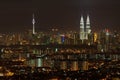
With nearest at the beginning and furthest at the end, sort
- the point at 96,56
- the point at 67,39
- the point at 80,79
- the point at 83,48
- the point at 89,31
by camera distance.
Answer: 1. the point at 80,79
2. the point at 96,56
3. the point at 83,48
4. the point at 67,39
5. the point at 89,31

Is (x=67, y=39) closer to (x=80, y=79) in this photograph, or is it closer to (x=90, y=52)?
(x=90, y=52)

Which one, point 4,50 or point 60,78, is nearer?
point 60,78

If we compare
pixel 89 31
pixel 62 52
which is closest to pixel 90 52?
pixel 62 52

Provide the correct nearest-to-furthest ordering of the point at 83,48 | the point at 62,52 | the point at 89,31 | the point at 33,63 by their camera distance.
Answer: the point at 33,63, the point at 62,52, the point at 83,48, the point at 89,31

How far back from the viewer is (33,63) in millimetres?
20422

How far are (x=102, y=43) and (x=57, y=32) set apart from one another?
15.1ft

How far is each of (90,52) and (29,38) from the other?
642 cm

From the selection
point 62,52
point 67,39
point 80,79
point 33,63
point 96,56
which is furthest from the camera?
point 67,39

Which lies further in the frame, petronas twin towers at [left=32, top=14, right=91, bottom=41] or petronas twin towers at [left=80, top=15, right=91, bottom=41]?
petronas twin towers at [left=80, top=15, right=91, bottom=41]

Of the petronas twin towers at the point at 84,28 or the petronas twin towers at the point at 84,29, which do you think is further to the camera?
the petronas twin towers at the point at 84,28

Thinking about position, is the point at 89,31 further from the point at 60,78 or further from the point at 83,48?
the point at 60,78

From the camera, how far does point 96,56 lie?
945 inches

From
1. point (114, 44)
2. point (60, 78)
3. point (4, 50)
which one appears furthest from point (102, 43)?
point (60, 78)

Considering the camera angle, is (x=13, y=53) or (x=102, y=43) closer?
(x=13, y=53)
